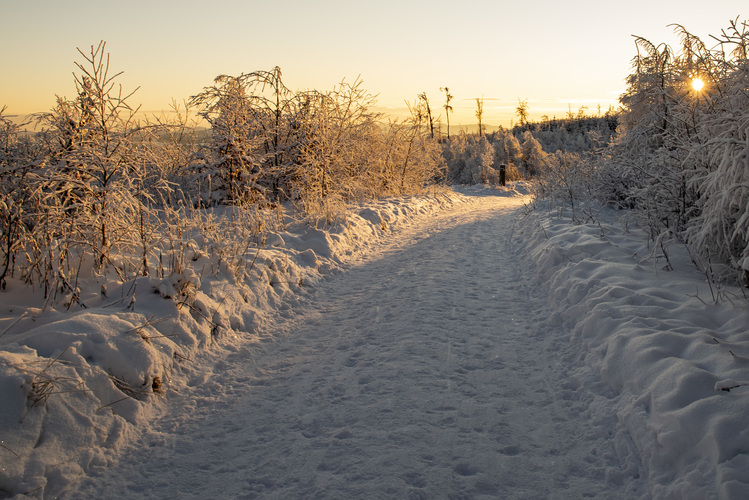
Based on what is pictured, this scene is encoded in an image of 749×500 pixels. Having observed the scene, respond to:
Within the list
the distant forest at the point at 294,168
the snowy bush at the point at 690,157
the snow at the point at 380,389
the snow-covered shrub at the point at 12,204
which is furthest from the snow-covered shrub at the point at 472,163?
the snow-covered shrub at the point at 12,204

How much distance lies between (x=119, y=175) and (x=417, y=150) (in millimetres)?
15063

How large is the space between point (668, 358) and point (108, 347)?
4.38 metres

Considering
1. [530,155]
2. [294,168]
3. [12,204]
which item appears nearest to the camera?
[12,204]

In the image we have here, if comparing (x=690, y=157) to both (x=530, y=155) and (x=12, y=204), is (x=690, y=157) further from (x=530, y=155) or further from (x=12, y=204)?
(x=530, y=155)

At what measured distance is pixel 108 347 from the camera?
3.49 m

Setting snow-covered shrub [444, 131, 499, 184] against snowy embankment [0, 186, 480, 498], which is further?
snow-covered shrub [444, 131, 499, 184]

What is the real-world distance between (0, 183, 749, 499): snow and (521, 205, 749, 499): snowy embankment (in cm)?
1

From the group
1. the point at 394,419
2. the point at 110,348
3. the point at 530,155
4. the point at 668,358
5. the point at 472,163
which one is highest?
the point at 530,155

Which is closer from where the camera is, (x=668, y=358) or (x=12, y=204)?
(x=668, y=358)

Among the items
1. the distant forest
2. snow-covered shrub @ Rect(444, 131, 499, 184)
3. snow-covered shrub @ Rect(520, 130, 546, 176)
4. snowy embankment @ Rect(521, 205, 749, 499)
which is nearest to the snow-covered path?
snowy embankment @ Rect(521, 205, 749, 499)

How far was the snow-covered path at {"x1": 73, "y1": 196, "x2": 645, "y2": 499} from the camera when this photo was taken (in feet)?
8.48

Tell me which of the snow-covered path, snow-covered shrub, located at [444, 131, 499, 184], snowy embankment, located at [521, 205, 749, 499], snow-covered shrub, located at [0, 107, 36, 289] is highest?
snow-covered shrub, located at [444, 131, 499, 184]

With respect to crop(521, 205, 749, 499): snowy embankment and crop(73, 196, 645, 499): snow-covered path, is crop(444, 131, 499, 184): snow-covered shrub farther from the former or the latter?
crop(73, 196, 645, 499): snow-covered path

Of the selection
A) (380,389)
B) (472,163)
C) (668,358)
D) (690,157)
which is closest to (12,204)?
(380,389)
